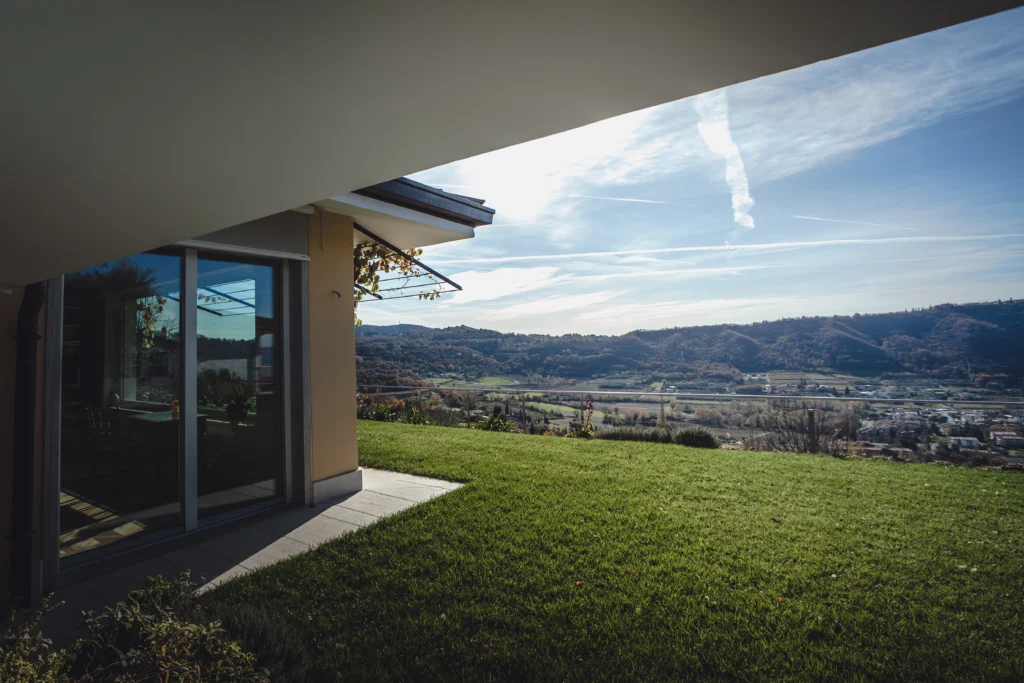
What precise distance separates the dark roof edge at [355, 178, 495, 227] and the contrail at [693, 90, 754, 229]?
9.65 feet

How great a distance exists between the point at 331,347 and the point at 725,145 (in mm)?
9613

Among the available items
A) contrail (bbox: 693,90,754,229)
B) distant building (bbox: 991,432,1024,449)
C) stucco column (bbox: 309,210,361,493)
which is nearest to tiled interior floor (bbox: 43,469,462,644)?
stucco column (bbox: 309,210,361,493)

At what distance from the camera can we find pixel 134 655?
1581 mm

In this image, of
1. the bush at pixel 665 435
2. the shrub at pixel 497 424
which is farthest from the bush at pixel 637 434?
the shrub at pixel 497 424

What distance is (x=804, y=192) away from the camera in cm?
1377

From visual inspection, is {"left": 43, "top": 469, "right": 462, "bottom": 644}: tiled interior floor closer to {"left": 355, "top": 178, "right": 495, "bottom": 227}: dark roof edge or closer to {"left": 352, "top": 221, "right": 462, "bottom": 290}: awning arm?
{"left": 352, "top": 221, "right": 462, "bottom": 290}: awning arm

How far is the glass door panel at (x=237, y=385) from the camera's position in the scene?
4789mm

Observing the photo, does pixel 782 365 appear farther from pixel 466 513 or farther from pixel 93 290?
pixel 93 290

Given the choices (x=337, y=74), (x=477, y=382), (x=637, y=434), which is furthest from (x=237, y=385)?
(x=477, y=382)

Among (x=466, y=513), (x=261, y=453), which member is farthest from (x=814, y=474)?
(x=261, y=453)

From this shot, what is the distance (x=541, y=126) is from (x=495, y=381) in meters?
12.6

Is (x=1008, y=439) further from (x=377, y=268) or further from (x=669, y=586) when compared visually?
(x=377, y=268)

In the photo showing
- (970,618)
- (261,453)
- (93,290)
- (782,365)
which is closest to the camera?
(970,618)

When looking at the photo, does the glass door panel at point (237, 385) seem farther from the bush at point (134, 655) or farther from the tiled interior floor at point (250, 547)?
the bush at point (134, 655)
